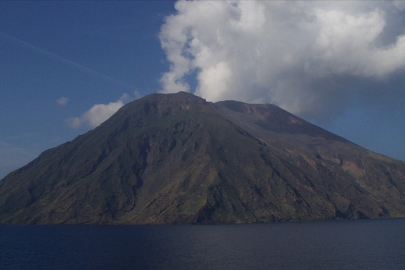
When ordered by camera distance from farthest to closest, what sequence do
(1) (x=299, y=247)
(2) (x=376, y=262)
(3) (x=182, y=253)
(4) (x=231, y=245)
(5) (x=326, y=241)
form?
(5) (x=326, y=241), (4) (x=231, y=245), (1) (x=299, y=247), (3) (x=182, y=253), (2) (x=376, y=262)

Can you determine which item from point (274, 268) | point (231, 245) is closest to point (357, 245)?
point (231, 245)

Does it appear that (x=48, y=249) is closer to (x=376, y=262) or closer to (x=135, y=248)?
(x=135, y=248)

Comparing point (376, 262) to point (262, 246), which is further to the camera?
point (262, 246)

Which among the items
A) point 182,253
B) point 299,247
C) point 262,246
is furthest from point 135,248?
point 299,247

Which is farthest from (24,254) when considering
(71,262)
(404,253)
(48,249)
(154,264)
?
(404,253)

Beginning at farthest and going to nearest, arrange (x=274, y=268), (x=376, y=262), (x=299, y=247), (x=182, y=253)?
(x=299, y=247)
(x=182, y=253)
(x=376, y=262)
(x=274, y=268)

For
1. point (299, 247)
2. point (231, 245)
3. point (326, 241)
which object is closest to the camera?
point (299, 247)

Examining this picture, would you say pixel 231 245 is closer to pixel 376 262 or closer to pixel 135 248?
pixel 135 248

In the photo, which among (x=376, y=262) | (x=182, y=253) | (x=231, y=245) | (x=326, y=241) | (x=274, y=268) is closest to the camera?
(x=274, y=268)

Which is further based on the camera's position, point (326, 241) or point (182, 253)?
point (326, 241)
